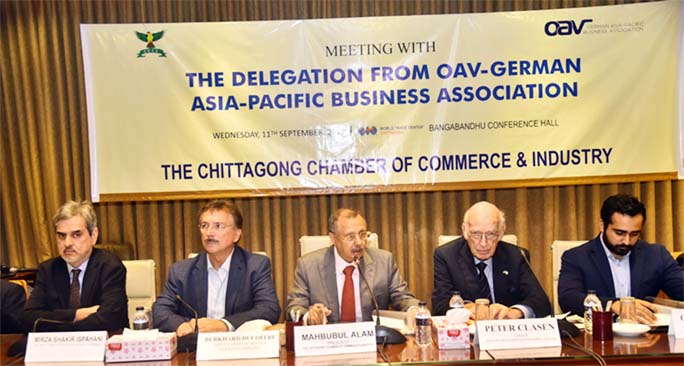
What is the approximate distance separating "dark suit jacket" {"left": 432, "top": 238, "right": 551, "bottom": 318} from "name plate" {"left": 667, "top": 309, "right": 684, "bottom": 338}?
85cm

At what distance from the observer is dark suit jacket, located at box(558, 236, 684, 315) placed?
3.48 m

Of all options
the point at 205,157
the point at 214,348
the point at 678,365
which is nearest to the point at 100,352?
the point at 214,348

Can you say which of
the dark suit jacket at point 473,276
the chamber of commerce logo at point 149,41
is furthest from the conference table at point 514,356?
the chamber of commerce logo at point 149,41

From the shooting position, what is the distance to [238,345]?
100 inches

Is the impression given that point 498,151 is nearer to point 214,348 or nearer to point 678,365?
point 678,365

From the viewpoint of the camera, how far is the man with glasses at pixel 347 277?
11.2 ft

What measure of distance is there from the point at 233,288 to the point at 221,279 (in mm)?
116

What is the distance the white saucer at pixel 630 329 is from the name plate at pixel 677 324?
9 centimetres

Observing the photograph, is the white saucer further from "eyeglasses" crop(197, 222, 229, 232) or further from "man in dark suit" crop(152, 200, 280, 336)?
"eyeglasses" crop(197, 222, 229, 232)

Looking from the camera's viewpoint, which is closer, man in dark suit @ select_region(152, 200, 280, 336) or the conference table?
the conference table

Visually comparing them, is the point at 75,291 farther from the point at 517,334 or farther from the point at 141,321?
the point at 517,334

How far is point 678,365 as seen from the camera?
2396 mm

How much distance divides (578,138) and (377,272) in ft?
6.35

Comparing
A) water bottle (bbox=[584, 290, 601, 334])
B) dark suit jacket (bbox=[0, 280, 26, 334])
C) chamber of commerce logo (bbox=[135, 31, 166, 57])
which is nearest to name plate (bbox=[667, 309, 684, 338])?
water bottle (bbox=[584, 290, 601, 334])
